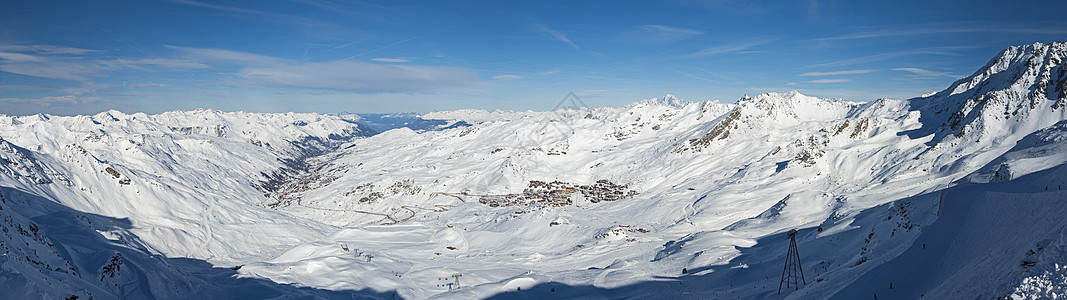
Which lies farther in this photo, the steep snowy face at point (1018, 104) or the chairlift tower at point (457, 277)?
the steep snowy face at point (1018, 104)

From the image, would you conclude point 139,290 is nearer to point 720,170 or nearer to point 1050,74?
point 720,170

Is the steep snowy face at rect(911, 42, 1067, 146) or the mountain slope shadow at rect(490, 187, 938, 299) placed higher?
the steep snowy face at rect(911, 42, 1067, 146)

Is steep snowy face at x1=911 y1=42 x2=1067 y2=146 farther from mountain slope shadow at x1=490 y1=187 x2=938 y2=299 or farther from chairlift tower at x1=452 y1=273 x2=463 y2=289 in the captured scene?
chairlift tower at x1=452 y1=273 x2=463 y2=289

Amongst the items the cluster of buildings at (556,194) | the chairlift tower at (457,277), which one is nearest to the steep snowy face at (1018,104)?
the cluster of buildings at (556,194)

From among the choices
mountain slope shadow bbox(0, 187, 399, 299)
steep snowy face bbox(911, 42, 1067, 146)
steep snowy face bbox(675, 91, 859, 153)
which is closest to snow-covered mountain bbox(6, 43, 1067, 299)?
mountain slope shadow bbox(0, 187, 399, 299)

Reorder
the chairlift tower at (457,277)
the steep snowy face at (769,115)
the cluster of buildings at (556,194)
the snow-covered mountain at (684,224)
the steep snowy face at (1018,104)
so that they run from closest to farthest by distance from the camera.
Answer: the snow-covered mountain at (684,224), the chairlift tower at (457,277), the steep snowy face at (1018,104), the cluster of buildings at (556,194), the steep snowy face at (769,115)

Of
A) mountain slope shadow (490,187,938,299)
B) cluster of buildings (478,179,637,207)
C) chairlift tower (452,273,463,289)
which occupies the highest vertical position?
mountain slope shadow (490,187,938,299)

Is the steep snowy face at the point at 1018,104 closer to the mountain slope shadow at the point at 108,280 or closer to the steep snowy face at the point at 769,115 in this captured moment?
the steep snowy face at the point at 769,115

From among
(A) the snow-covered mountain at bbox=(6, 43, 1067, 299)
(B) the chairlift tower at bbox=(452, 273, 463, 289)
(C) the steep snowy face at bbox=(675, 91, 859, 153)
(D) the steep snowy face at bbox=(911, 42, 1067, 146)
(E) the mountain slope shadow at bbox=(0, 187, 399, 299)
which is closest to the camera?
(A) the snow-covered mountain at bbox=(6, 43, 1067, 299)

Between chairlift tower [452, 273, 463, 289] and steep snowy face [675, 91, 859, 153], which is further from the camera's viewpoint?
steep snowy face [675, 91, 859, 153]
